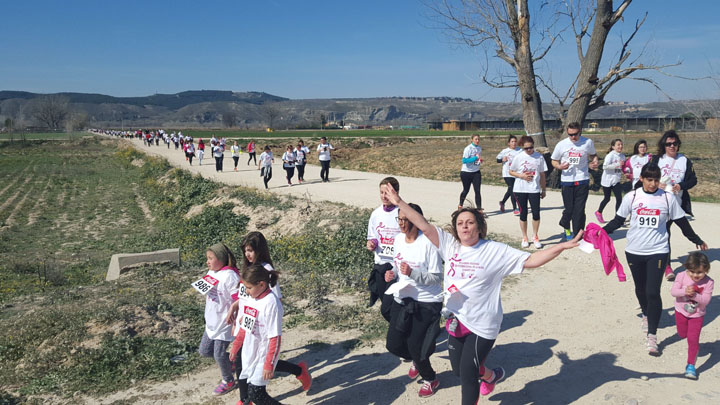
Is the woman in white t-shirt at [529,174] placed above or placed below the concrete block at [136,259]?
above

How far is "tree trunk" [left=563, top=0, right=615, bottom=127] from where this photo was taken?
16531 mm

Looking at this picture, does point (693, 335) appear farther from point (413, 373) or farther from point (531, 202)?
point (531, 202)

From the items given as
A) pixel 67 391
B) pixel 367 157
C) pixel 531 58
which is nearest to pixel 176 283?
pixel 67 391

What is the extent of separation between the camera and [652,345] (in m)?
5.11

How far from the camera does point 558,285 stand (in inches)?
291

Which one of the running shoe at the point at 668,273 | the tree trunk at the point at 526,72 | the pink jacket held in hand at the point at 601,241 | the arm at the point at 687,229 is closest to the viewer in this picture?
the pink jacket held in hand at the point at 601,241

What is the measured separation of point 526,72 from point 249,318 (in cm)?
1640

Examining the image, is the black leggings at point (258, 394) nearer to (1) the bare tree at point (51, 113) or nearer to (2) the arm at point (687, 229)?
(2) the arm at point (687, 229)

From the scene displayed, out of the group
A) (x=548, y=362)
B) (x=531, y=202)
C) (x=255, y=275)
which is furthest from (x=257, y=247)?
(x=531, y=202)

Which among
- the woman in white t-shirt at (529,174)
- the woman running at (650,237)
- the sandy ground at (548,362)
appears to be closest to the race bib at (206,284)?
the sandy ground at (548,362)

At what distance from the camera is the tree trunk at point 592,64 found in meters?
16.5

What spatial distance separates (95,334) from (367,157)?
27.7 meters

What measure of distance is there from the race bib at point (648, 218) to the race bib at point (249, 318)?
4.07 meters

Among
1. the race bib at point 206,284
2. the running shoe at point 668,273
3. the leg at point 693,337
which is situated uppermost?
the race bib at point 206,284
